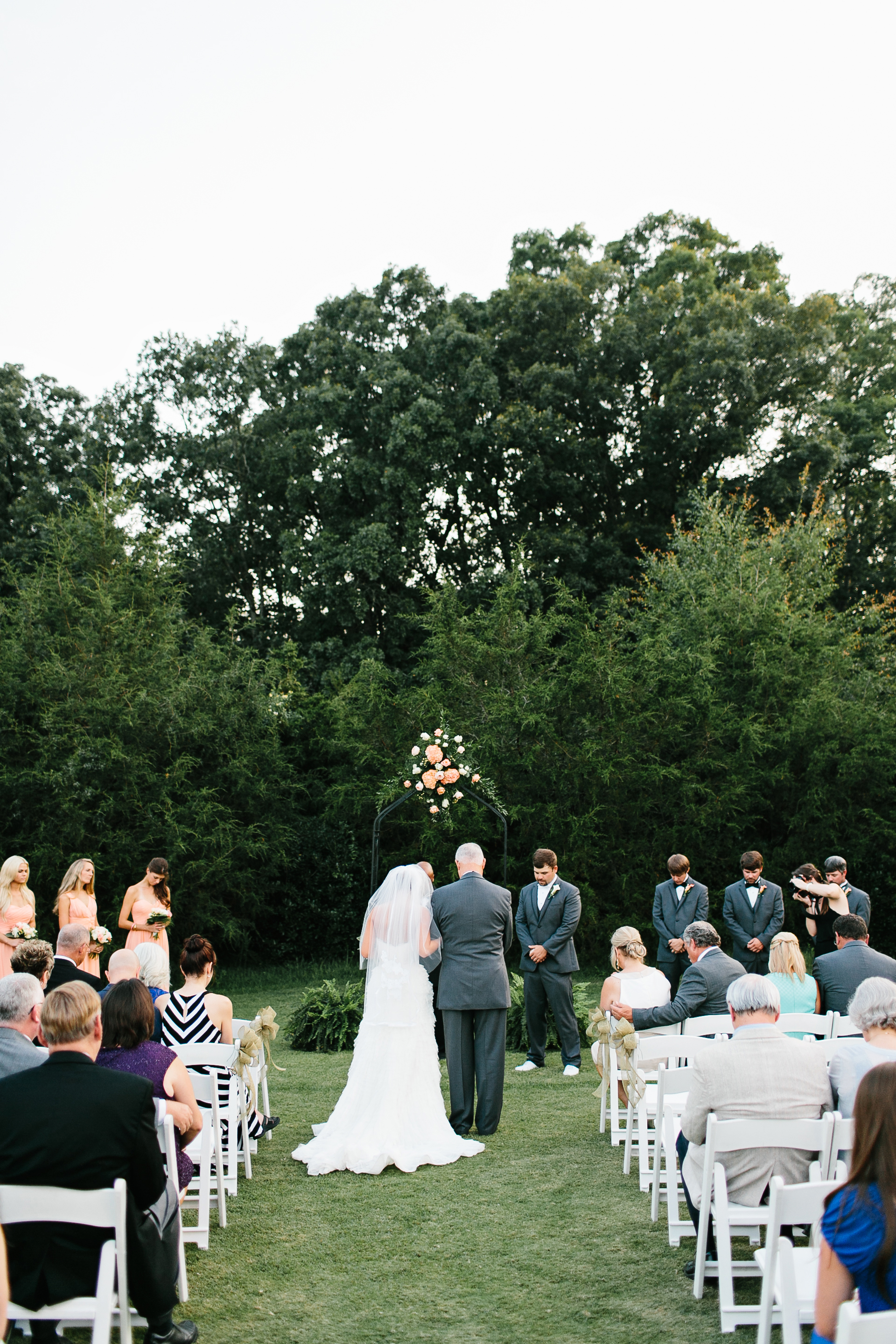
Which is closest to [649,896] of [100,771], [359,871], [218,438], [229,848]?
[359,871]

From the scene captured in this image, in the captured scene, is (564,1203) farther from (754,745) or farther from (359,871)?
(359,871)

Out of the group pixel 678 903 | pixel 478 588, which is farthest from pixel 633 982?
pixel 478 588

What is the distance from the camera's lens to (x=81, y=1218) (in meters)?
2.97

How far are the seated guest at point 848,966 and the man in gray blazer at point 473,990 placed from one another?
1.84 meters

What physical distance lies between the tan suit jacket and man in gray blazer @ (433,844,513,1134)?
277cm

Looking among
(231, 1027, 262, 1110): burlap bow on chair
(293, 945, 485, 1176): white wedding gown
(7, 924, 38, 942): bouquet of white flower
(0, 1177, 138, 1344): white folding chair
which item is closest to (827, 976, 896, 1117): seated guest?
(0, 1177, 138, 1344): white folding chair

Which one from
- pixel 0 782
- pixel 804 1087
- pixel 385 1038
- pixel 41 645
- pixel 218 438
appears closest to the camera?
pixel 804 1087

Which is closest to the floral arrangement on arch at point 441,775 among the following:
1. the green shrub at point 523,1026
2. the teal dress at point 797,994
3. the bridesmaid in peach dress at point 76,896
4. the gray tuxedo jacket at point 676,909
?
the green shrub at point 523,1026

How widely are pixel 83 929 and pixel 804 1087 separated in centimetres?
411

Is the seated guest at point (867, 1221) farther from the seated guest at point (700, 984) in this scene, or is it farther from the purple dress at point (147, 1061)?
the seated guest at point (700, 984)

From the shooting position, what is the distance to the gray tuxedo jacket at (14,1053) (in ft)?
12.8

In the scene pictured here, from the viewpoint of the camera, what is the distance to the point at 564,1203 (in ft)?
16.8

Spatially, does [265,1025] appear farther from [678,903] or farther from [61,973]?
[678,903]

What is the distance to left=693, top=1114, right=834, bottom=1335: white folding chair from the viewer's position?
140 inches
